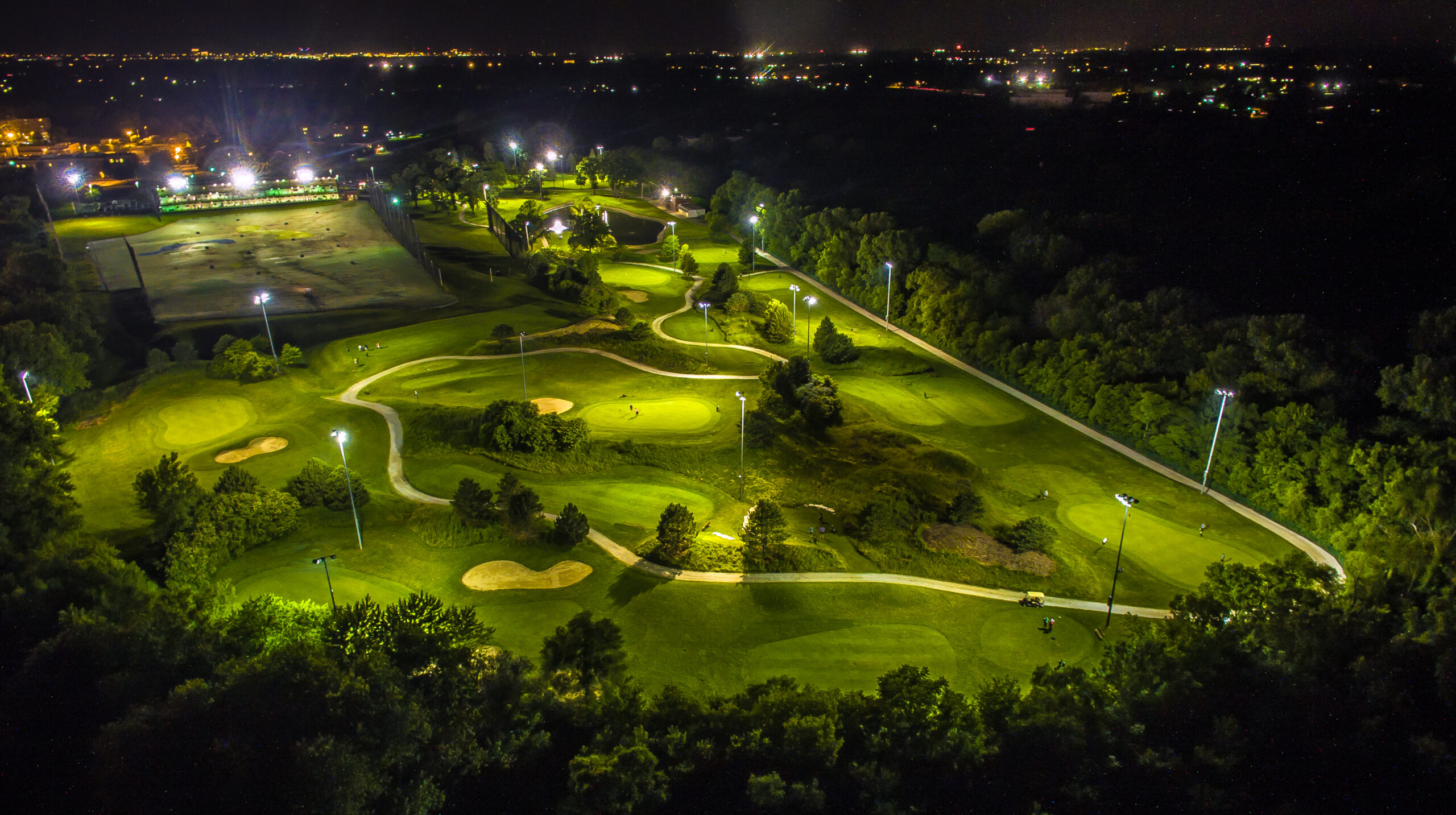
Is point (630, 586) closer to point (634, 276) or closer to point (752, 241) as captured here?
point (634, 276)

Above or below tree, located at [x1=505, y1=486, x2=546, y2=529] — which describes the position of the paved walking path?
below

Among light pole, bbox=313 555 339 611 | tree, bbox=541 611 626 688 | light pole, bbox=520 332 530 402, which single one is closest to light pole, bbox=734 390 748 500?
light pole, bbox=520 332 530 402

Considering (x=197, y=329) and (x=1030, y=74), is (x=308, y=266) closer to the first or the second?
(x=197, y=329)

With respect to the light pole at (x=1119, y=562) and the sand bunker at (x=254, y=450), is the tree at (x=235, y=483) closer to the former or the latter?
the sand bunker at (x=254, y=450)

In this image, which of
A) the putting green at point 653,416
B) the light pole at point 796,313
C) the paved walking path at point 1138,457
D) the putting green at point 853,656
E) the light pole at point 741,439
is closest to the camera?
the putting green at point 853,656

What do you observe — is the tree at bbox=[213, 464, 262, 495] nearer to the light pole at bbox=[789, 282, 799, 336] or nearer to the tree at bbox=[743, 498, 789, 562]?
the tree at bbox=[743, 498, 789, 562]

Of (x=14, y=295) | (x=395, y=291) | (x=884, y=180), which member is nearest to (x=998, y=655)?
→ (x=395, y=291)

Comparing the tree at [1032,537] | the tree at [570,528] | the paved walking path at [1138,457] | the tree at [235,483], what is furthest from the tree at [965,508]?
the tree at [235,483]
